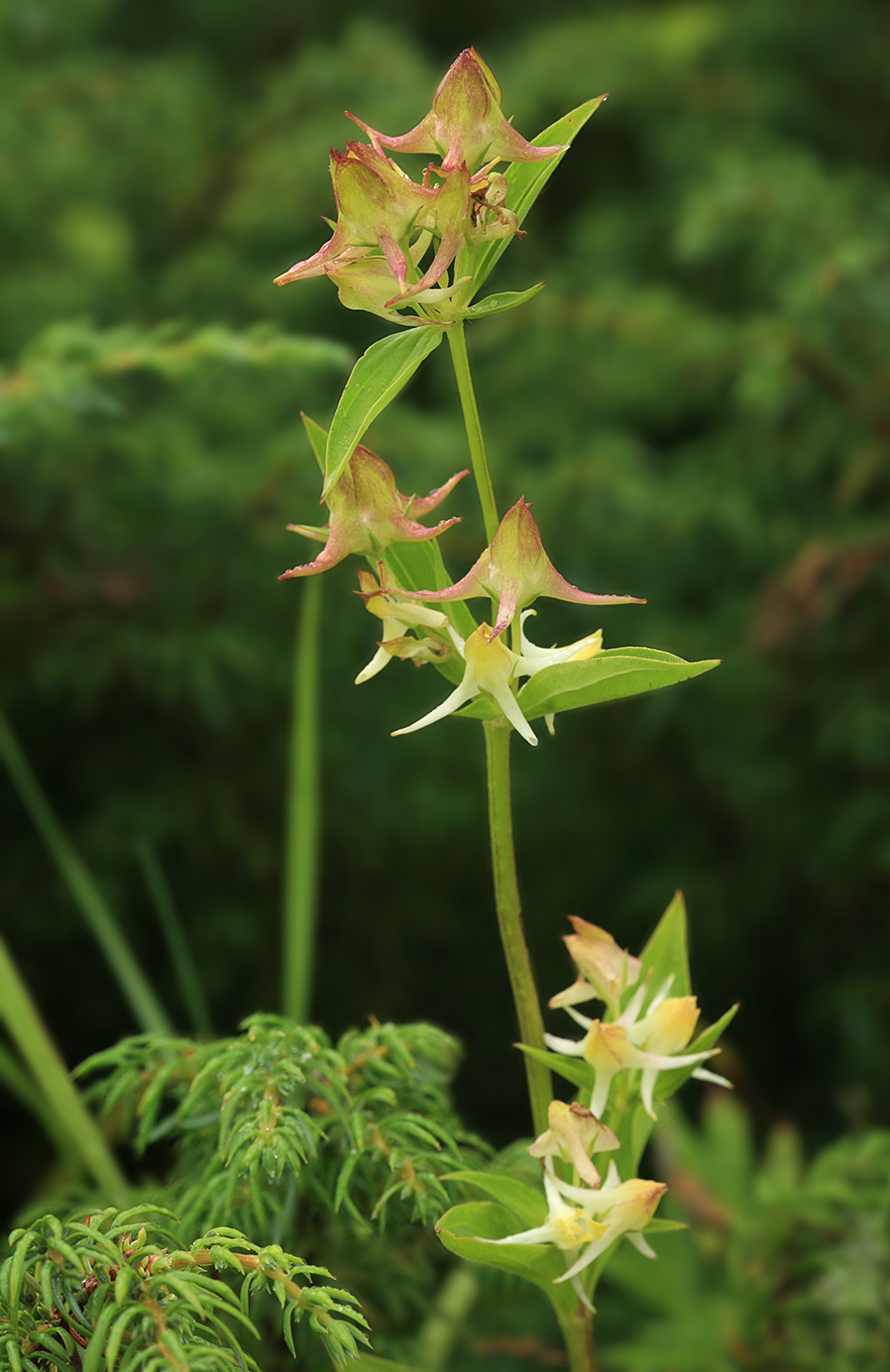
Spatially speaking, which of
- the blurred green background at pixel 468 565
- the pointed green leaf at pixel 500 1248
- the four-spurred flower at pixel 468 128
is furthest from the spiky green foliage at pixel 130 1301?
the blurred green background at pixel 468 565

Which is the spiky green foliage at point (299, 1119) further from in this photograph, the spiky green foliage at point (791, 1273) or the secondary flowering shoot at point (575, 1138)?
the spiky green foliage at point (791, 1273)

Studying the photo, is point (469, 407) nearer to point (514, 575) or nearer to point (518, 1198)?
point (514, 575)

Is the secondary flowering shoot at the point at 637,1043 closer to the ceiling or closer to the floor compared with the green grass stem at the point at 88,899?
closer to the floor

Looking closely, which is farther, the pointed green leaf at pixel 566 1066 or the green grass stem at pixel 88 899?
the green grass stem at pixel 88 899

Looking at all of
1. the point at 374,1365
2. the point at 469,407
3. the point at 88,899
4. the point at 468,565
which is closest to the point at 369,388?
the point at 469,407

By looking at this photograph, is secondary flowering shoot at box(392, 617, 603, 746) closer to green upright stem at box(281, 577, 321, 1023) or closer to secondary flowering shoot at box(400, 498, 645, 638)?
secondary flowering shoot at box(400, 498, 645, 638)

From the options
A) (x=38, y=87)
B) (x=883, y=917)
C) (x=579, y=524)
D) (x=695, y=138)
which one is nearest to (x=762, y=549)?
(x=579, y=524)

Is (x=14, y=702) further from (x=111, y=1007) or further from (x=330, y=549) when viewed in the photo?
(x=330, y=549)

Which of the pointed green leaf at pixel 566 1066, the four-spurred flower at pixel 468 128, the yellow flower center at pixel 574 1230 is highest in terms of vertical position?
the four-spurred flower at pixel 468 128
